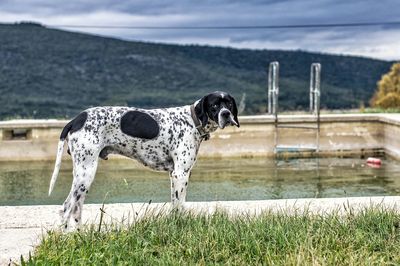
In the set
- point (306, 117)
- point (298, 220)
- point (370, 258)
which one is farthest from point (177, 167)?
point (306, 117)

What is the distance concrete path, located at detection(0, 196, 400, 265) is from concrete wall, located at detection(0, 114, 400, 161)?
7.43 m

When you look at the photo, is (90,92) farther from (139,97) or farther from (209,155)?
(209,155)

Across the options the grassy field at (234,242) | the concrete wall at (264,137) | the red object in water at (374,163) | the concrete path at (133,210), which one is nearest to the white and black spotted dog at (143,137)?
the concrete path at (133,210)

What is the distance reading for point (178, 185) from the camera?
18.9 feet

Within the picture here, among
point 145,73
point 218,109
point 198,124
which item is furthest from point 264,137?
point 145,73

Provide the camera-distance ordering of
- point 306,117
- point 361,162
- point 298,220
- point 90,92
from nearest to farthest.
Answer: point 298,220, point 361,162, point 306,117, point 90,92

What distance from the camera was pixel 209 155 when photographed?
14.1 meters

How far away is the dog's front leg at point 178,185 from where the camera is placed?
5734 millimetres

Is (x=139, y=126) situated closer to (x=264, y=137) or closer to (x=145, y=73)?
(x=264, y=137)

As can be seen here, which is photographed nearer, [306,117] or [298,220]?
[298,220]

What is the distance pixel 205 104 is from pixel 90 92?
4537 centimetres

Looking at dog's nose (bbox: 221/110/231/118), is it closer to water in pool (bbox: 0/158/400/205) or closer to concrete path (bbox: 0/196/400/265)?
concrete path (bbox: 0/196/400/265)

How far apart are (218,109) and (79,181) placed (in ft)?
4.10

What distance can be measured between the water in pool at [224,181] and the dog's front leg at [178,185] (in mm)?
2812
